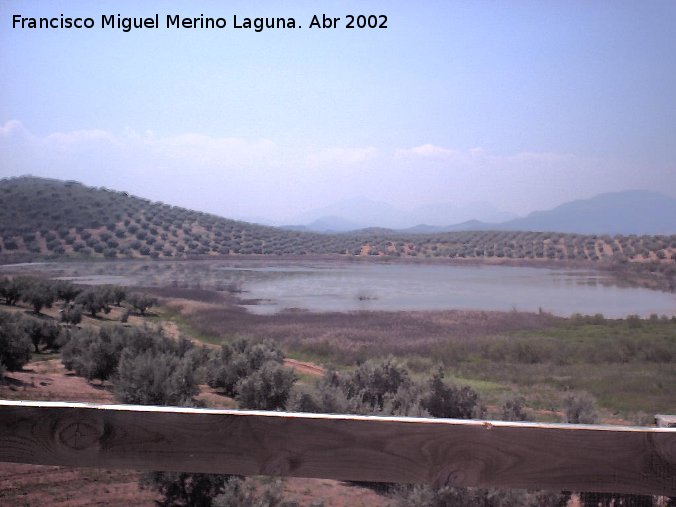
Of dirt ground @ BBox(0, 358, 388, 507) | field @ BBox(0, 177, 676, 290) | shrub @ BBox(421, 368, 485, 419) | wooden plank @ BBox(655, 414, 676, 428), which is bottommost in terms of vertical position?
dirt ground @ BBox(0, 358, 388, 507)

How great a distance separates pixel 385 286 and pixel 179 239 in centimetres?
477

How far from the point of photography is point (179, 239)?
14.0 meters

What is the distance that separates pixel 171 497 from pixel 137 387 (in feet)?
9.03

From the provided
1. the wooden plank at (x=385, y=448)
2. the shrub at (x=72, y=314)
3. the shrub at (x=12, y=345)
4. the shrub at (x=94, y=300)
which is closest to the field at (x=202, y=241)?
the shrub at (x=94, y=300)

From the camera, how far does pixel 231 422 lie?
2.19 metres

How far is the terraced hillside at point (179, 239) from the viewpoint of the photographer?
12773 mm

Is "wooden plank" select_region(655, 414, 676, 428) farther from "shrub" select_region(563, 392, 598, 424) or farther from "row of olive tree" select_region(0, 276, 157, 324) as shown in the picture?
"row of olive tree" select_region(0, 276, 157, 324)

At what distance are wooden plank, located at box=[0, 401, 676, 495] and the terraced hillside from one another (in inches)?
433

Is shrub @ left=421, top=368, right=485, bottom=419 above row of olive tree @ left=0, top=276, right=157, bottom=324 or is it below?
below

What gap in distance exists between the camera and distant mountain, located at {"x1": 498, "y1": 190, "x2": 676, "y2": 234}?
12.2 m

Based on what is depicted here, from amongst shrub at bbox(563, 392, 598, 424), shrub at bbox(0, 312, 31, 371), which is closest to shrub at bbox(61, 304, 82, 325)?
shrub at bbox(0, 312, 31, 371)

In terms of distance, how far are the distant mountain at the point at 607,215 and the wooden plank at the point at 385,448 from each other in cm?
1055

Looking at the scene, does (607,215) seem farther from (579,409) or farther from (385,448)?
(385,448)

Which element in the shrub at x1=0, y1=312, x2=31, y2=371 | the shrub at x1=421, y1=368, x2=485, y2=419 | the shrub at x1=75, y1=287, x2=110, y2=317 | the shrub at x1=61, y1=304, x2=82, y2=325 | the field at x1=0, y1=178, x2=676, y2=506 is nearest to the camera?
the shrub at x1=421, y1=368, x2=485, y2=419
